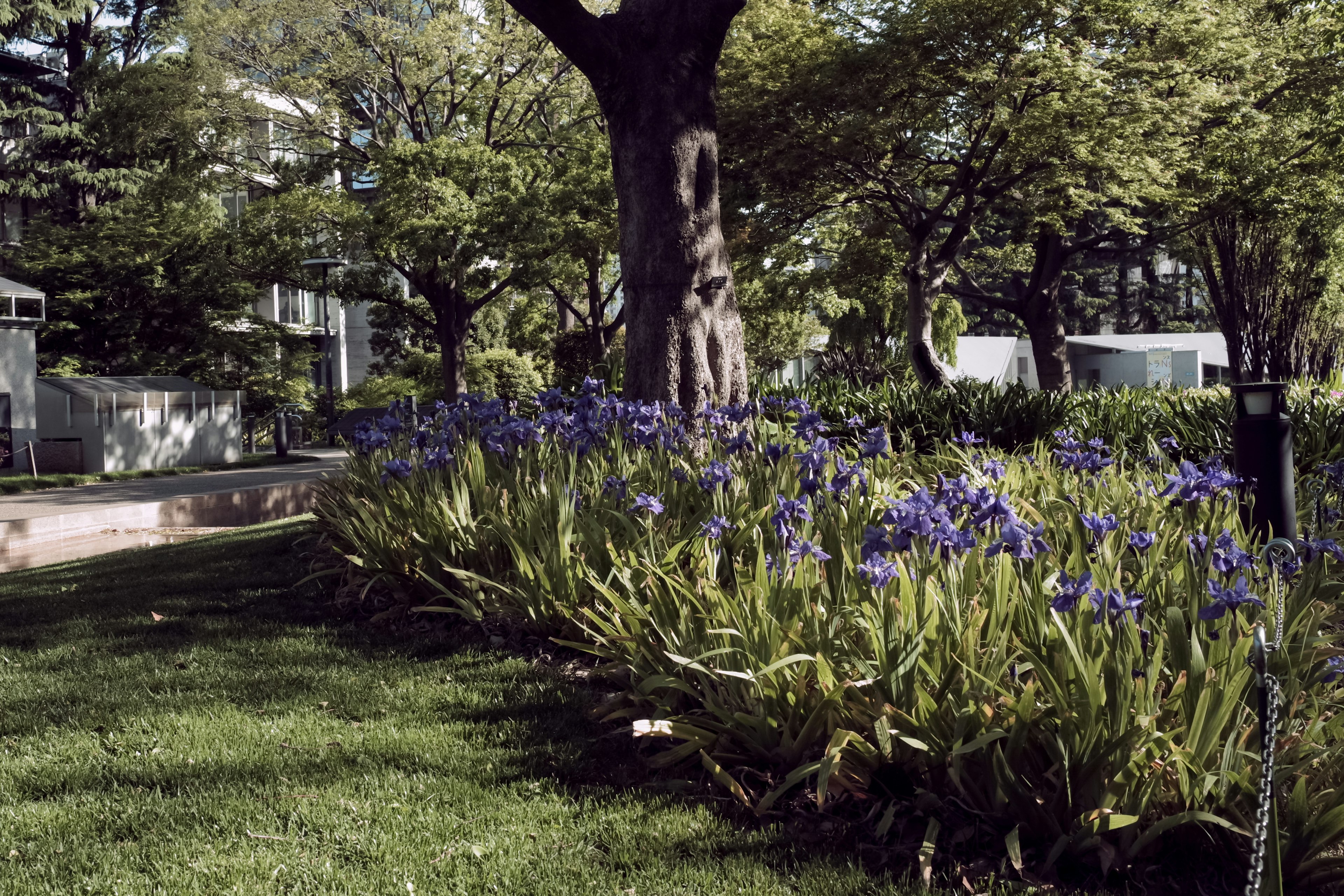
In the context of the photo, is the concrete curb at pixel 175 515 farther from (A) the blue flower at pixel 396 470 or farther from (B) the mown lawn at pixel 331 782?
(B) the mown lawn at pixel 331 782

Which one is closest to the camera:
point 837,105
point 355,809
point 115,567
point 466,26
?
point 355,809

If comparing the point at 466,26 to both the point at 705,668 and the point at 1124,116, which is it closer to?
the point at 1124,116

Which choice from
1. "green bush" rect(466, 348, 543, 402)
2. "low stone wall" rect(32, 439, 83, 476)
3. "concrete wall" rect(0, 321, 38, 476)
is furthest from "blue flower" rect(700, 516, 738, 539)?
"green bush" rect(466, 348, 543, 402)

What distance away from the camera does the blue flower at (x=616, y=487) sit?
5.32 meters

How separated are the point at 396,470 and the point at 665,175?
3.08m

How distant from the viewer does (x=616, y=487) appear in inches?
213

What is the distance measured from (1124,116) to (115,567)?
13.6 metres

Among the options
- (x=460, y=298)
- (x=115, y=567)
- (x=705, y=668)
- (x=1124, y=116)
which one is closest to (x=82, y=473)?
(x=460, y=298)

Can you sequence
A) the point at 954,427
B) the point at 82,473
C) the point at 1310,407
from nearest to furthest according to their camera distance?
the point at 1310,407 → the point at 954,427 → the point at 82,473

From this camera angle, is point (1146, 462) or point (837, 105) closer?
point (1146, 462)

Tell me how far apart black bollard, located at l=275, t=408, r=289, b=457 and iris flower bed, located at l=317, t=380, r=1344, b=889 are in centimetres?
2138

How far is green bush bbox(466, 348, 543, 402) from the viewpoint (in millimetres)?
31062

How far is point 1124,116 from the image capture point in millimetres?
14781

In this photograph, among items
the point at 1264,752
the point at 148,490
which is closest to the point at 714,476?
the point at 1264,752
